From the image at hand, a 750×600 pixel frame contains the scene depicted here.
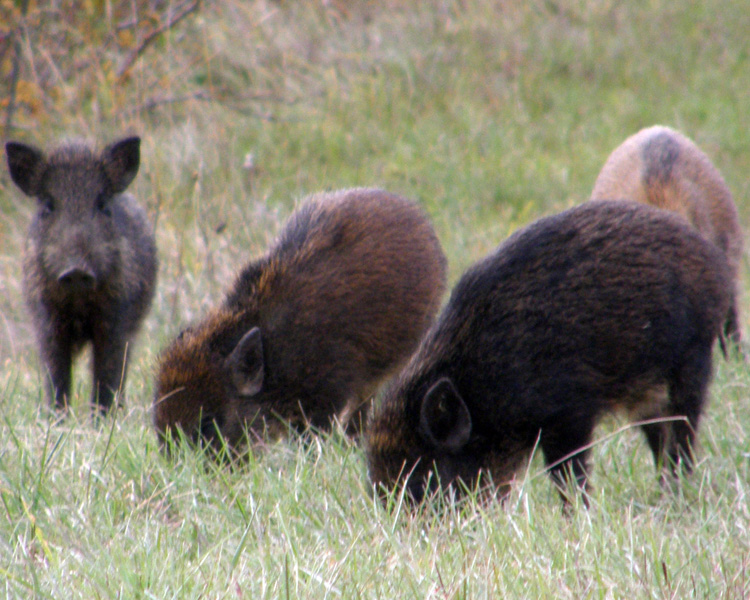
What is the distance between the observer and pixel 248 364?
180 inches

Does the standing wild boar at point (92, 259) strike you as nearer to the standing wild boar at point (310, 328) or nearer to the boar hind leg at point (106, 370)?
the boar hind leg at point (106, 370)

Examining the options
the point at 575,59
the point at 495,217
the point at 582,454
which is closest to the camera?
the point at 582,454

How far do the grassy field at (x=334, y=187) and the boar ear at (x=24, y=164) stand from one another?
1.12 meters

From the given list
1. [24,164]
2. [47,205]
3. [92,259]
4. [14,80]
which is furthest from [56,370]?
[14,80]

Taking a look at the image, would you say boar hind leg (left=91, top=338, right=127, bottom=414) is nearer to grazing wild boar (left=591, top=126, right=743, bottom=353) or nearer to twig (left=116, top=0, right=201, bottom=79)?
grazing wild boar (left=591, top=126, right=743, bottom=353)

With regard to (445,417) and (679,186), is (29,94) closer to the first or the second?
(679,186)

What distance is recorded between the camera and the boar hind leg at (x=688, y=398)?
407 centimetres

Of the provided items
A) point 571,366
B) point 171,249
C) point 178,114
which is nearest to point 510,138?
point 178,114

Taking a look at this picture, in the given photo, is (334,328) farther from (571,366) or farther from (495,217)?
(495,217)

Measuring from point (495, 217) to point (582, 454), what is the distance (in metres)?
6.18

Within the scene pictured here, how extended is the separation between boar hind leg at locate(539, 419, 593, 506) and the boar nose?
2.41 meters

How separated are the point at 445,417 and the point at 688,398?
1.05 meters

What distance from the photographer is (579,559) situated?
2.86m

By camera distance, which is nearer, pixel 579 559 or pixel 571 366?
pixel 579 559
